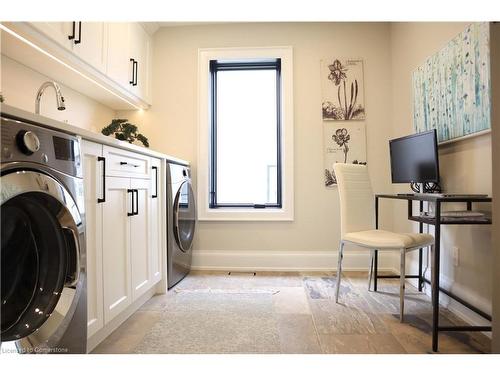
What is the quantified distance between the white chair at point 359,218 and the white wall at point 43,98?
6.85 ft

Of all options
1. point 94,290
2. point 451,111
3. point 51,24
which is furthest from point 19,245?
point 451,111

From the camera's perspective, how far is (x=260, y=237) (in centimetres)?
287

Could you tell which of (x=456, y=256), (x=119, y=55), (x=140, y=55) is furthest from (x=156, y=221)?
(x=456, y=256)

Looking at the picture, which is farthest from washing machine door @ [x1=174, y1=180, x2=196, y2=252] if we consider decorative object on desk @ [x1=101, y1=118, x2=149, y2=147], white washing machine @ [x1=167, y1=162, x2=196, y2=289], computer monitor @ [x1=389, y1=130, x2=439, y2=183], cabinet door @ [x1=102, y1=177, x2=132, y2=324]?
computer monitor @ [x1=389, y1=130, x2=439, y2=183]

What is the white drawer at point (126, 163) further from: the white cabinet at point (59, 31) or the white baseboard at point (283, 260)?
the white baseboard at point (283, 260)

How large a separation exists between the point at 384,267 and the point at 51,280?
2764 mm

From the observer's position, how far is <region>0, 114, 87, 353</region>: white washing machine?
0.87m

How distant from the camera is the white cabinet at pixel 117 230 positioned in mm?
1311

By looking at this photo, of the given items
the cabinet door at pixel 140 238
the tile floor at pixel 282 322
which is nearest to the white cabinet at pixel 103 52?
the cabinet door at pixel 140 238

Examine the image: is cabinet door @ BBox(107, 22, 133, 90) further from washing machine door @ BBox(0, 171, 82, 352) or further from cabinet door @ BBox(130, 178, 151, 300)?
washing machine door @ BBox(0, 171, 82, 352)

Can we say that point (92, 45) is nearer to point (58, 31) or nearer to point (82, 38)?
point (82, 38)

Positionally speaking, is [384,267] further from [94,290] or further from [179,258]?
[94,290]

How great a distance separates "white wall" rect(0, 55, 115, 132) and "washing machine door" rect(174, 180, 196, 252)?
96cm

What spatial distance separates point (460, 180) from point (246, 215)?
5.79 feet
